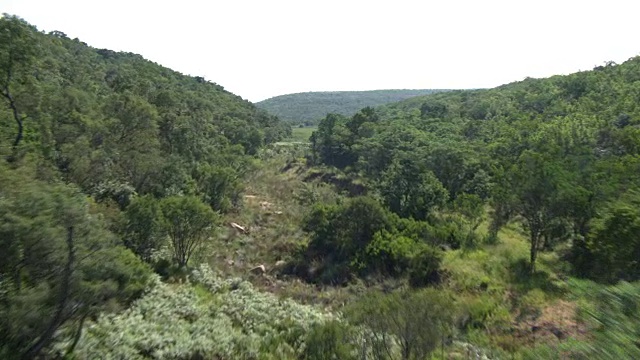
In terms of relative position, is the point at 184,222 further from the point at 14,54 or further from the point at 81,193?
the point at 14,54

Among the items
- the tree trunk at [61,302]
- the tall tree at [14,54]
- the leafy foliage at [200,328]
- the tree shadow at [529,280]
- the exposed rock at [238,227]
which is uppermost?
the tall tree at [14,54]

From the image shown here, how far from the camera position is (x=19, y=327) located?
8.27m

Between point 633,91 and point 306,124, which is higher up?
point 633,91

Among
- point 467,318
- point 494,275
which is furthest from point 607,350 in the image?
point 494,275

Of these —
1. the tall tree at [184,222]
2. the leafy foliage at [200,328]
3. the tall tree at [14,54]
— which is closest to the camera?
the leafy foliage at [200,328]

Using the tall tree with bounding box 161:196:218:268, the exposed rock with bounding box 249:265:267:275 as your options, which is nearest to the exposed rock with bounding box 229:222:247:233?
the exposed rock with bounding box 249:265:267:275

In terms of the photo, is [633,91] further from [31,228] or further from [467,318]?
[31,228]

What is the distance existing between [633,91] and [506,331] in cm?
3983

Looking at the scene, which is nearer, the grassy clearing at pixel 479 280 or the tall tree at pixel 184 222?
the grassy clearing at pixel 479 280

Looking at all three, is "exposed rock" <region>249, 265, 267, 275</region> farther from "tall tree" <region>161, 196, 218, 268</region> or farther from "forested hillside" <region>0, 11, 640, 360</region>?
"tall tree" <region>161, 196, 218, 268</region>

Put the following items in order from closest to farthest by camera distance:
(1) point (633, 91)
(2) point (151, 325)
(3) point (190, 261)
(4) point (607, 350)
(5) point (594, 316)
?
(4) point (607, 350), (5) point (594, 316), (2) point (151, 325), (3) point (190, 261), (1) point (633, 91)

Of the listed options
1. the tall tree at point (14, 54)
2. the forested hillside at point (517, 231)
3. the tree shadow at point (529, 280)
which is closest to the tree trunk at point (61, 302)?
the forested hillside at point (517, 231)

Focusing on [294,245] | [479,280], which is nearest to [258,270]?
[294,245]

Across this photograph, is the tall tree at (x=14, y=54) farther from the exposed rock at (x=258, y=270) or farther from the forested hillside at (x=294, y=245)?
the exposed rock at (x=258, y=270)
